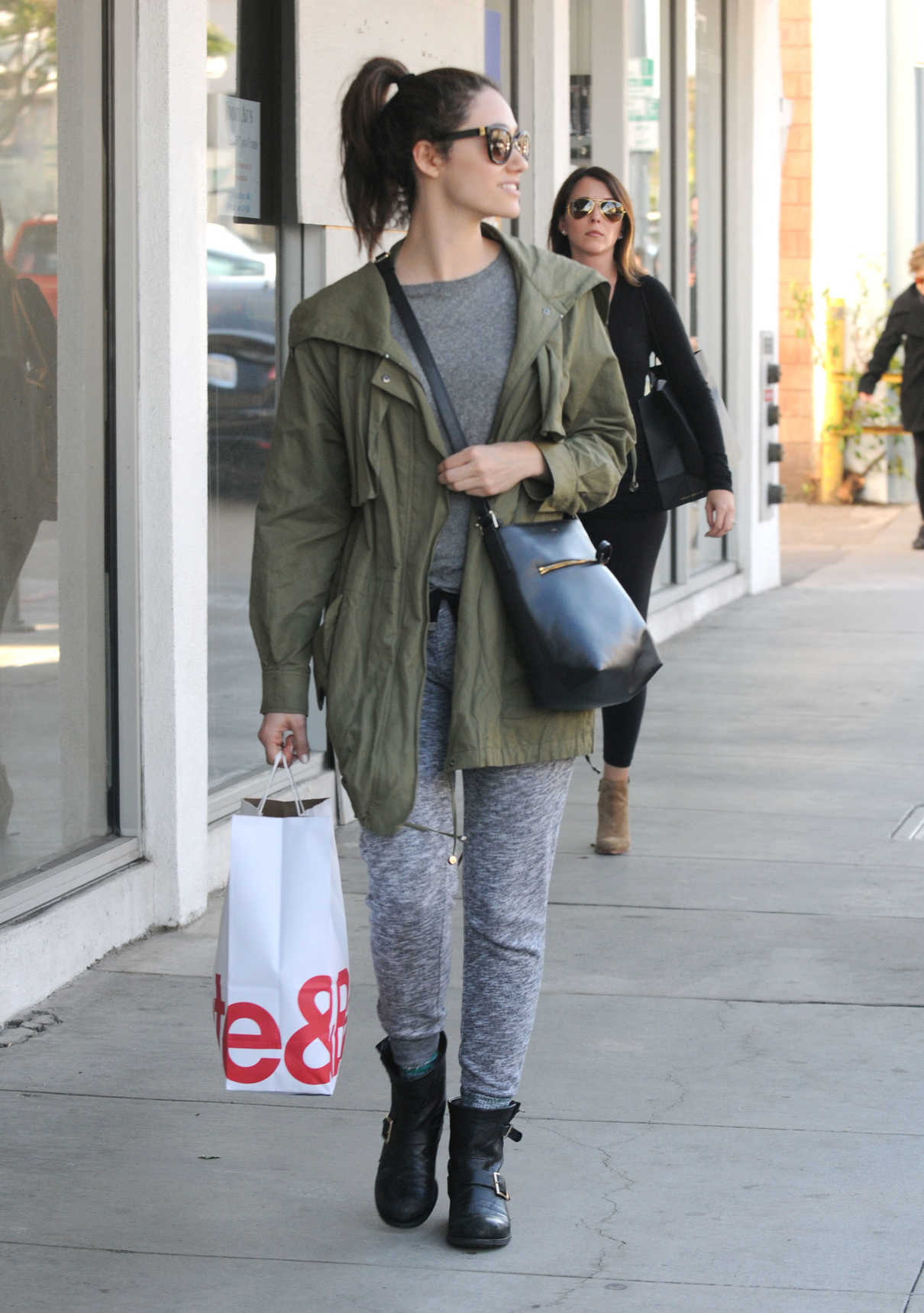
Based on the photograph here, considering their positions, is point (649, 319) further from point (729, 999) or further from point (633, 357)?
point (729, 999)

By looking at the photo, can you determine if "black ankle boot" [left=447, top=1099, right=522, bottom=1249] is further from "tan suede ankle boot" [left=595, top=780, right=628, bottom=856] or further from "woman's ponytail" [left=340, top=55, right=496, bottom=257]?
"tan suede ankle boot" [left=595, top=780, right=628, bottom=856]

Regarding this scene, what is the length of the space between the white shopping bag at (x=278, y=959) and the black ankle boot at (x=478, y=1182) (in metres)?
0.35

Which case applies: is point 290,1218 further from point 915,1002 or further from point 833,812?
point 833,812

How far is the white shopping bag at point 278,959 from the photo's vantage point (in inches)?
128

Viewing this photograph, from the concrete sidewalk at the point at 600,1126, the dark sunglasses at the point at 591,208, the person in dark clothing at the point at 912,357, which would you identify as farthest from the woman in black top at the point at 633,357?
the person in dark clothing at the point at 912,357

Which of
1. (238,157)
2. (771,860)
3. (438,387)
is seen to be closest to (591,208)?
(238,157)

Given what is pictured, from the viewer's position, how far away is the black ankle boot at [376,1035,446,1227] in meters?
3.58

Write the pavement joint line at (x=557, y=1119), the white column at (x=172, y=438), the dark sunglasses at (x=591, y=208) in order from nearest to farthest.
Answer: the pavement joint line at (x=557, y=1119) → the white column at (x=172, y=438) → the dark sunglasses at (x=591, y=208)

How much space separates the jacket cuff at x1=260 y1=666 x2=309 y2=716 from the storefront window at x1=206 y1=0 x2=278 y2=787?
2.64m

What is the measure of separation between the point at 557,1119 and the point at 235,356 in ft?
9.62

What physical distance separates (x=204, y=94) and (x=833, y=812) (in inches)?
123

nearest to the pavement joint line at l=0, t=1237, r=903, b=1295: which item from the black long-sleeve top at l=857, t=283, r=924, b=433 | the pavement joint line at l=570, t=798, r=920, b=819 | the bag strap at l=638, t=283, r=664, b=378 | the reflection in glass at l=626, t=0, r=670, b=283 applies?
the bag strap at l=638, t=283, r=664, b=378

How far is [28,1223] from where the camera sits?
3631 millimetres

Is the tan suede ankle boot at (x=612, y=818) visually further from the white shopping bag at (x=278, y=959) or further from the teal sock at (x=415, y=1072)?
the white shopping bag at (x=278, y=959)
